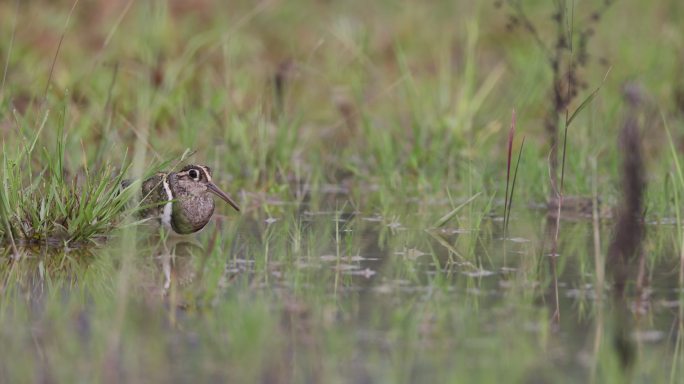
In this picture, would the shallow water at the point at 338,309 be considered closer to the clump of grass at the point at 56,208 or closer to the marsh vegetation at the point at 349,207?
the marsh vegetation at the point at 349,207

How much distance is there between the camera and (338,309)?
4.63 metres

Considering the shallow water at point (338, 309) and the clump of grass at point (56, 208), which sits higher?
the clump of grass at point (56, 208)

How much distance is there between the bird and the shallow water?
0.11 meters

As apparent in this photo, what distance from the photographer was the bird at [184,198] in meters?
6.23

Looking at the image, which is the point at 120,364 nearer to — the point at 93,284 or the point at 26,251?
the point at 93,284

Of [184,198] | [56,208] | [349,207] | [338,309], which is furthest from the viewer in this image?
[349,207]

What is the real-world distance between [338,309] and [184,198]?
176 cm

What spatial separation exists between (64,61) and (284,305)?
584 centimetres

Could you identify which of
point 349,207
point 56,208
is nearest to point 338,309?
point 56,208

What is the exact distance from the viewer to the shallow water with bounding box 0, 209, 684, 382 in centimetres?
391

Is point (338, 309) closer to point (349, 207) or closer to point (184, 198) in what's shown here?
point (184, 198)

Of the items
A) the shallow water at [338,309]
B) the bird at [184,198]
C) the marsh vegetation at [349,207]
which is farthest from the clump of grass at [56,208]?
the bird at [184,198]

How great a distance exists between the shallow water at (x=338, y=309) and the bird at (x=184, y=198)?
0.37 ft

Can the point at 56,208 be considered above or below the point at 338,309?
above
